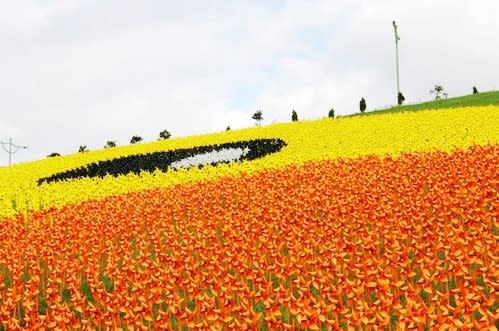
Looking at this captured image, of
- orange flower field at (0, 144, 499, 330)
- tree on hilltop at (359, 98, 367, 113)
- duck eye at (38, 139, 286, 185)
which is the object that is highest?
tree on hilltop at (359, 98, 367, 113)

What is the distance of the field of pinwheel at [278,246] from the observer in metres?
8.67

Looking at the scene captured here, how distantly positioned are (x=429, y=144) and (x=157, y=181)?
995 cm

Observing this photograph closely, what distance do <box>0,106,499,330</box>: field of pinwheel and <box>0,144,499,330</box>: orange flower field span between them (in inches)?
2.1

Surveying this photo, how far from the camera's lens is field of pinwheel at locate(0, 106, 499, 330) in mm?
8672

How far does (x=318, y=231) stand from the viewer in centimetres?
1288

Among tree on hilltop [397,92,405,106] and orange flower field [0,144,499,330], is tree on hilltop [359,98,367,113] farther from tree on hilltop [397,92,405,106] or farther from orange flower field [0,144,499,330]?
orange flower field [0,144,499,330]

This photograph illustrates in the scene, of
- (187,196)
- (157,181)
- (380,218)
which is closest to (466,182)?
(380,218)

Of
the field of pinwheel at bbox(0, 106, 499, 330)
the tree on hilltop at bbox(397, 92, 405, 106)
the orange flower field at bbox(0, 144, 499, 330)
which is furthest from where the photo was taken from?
the tree on hilltop at bbox(397, 92, 405, 106)

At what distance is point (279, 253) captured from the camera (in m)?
10.9

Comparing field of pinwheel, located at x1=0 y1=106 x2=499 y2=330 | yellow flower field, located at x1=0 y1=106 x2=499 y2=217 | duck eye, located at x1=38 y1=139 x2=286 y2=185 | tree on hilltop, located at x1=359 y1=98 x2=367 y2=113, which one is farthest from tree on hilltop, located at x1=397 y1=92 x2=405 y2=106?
field of pinwheel, located at x1=0 y1=106 x2=499 y2=330

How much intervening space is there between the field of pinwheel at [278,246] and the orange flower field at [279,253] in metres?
0.05

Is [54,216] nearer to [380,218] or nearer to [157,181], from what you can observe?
[157,181]

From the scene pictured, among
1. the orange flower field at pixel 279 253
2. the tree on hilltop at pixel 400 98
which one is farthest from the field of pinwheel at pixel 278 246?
the tree on hilltop at pixel 400 98

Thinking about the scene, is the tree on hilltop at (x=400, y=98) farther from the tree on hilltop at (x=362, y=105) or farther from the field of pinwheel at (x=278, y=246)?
the field of pinwheel at (x=278, y=246)
